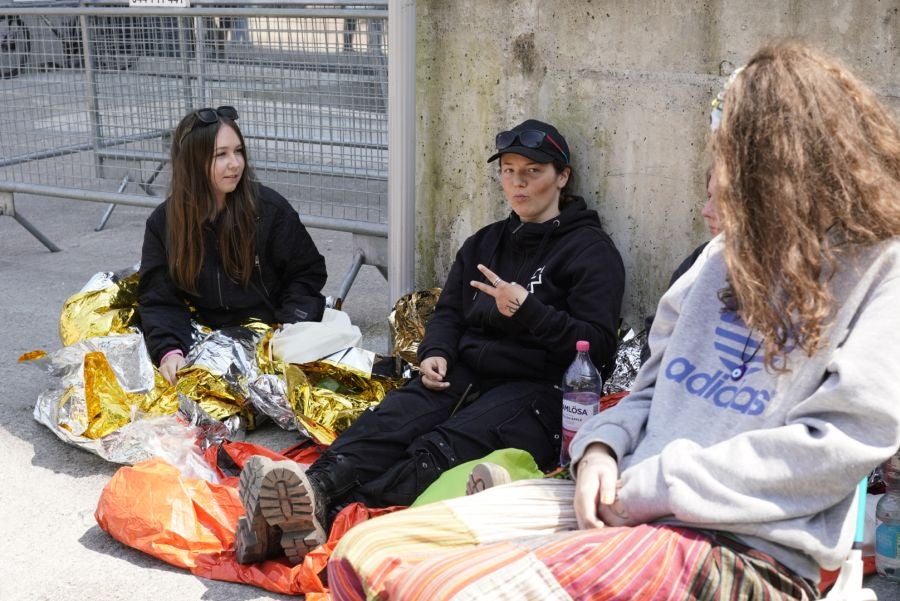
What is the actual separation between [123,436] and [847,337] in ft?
9.04

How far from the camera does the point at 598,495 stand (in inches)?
88.4

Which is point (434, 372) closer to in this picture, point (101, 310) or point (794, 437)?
point (101, 310)

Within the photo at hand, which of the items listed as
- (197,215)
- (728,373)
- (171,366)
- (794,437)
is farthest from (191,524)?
(794,437)

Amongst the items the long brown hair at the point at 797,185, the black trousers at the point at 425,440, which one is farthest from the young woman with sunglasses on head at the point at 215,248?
the long brown hair at the point at 797,185

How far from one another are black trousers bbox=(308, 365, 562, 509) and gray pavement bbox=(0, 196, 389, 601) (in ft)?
1.67

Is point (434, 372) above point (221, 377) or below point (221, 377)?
above

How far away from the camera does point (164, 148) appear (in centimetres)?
671

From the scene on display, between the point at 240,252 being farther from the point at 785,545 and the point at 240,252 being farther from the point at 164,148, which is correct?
the point at 785,545

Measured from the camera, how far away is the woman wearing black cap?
3.53 m

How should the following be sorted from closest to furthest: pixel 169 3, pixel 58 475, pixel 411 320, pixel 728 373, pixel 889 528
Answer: pixel 728 373
pixel 889 528
pixel 58 475
pixel 411 320
pixel 169 3

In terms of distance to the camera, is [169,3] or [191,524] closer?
[191,524]

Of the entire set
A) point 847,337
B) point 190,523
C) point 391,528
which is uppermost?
point 847,337

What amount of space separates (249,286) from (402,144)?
35.8 inches

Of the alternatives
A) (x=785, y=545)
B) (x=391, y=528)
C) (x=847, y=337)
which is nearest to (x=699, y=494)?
(x=785, y=545)
